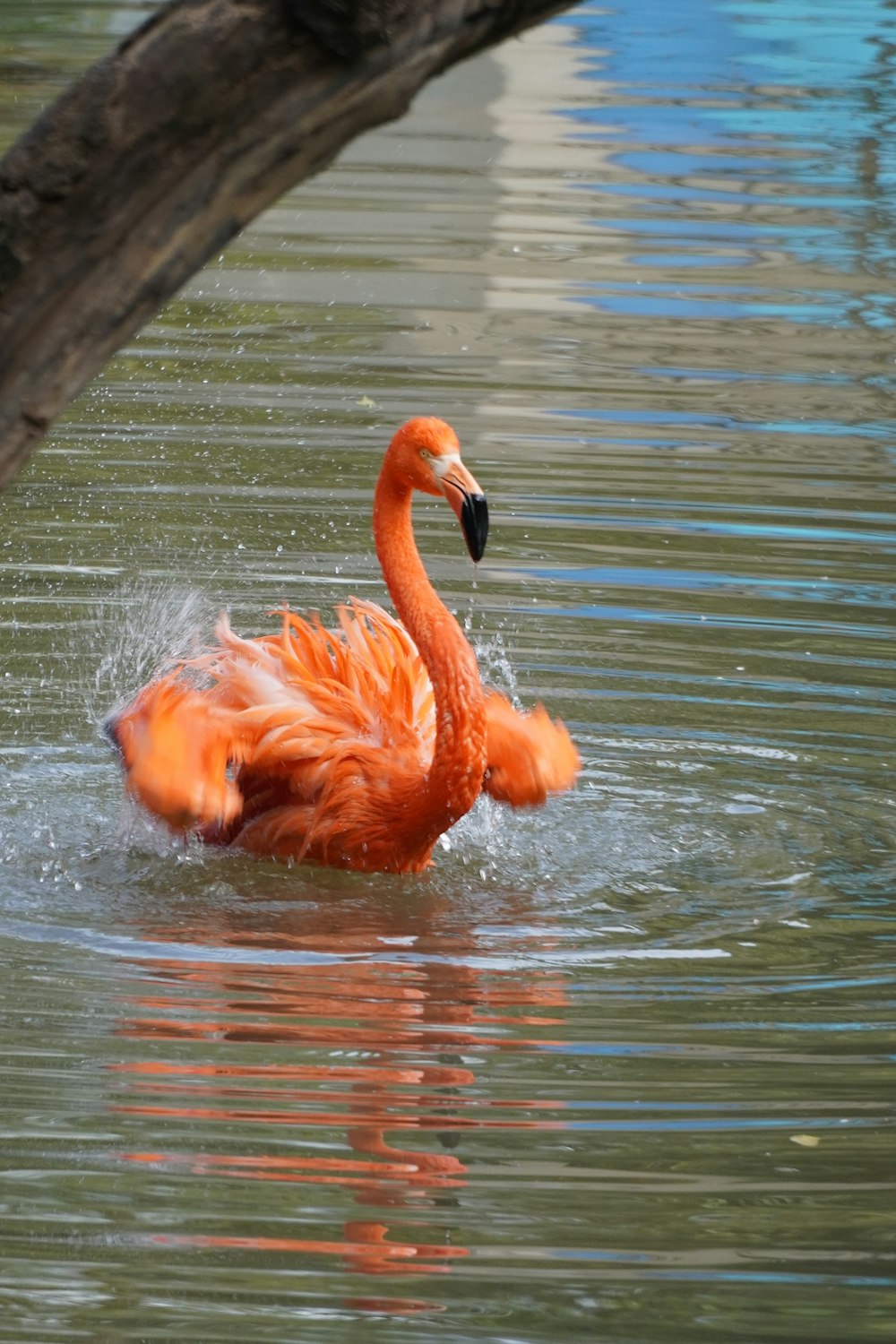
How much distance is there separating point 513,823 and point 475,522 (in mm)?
1228

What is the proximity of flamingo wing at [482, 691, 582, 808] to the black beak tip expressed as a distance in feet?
1.96

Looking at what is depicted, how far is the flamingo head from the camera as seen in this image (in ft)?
17.2

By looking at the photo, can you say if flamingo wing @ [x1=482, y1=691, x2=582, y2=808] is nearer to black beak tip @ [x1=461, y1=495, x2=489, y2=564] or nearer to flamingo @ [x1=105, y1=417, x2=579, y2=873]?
flamingo @ [x1=105, y1=417, x2=579, y2=873]

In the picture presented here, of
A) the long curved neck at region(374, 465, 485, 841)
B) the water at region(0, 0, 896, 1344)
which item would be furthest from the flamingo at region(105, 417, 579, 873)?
the water at region(0, 0, 896, 1344)

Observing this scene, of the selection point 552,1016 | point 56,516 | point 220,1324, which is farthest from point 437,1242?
point 56,516

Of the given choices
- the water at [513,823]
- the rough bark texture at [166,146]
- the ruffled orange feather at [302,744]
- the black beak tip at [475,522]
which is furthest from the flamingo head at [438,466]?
the rough bark texture at [166,146]

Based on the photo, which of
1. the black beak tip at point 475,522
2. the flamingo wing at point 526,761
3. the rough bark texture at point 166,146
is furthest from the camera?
the flamingo wing at point 526,761

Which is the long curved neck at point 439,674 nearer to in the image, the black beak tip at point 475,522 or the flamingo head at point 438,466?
the flamingo head at point 438,466

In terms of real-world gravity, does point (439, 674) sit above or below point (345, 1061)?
above

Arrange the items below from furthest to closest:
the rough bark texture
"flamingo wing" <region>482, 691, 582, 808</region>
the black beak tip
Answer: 1. "flamingo wing" <region>482, 691, 582, 808</region>
2. the black beak tip
3. the rough bark texture

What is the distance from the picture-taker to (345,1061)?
4.36m

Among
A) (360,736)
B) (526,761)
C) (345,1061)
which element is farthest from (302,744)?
(345,1061)

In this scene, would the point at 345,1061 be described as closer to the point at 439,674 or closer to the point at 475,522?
the point at 439,674

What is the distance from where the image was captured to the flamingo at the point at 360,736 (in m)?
5.27
